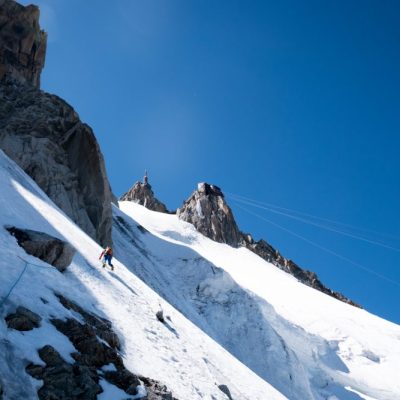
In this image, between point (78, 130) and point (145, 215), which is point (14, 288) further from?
point (145, 215)

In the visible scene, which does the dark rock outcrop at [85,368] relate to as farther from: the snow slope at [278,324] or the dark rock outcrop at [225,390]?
the snow slope at [278,324]

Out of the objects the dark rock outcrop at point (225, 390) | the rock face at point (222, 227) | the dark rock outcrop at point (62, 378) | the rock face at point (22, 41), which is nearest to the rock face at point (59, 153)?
the rock face at point (22, 41)

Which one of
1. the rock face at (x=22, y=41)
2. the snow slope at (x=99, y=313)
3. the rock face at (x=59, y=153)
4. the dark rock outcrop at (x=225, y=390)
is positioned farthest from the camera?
the rock face at (x=22, y=41)

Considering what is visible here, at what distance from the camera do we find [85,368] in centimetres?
1038

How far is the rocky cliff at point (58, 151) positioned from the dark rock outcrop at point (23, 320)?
24351 mm

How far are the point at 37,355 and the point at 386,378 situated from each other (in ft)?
151

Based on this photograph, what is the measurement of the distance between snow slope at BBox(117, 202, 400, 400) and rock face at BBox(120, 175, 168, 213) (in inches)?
2019

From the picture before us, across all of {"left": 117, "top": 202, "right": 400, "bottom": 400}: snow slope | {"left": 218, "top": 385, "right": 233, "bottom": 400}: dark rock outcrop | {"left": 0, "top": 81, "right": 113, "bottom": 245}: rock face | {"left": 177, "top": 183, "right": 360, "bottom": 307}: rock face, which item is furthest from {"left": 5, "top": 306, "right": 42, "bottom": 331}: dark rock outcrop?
{"left": 177, "top": 183, "right": 360, "bottom": 307}: rock face

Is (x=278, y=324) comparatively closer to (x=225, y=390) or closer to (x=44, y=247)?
(x=225, y=390)

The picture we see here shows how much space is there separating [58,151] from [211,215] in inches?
2345

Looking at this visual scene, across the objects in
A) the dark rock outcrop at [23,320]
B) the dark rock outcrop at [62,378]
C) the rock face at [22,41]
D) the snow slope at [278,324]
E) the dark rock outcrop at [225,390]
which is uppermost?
the rock face at [22,41]

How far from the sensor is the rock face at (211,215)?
9081cm

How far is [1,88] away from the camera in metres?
44.8

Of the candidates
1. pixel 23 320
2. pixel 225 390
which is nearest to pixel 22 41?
pixel 225 390
